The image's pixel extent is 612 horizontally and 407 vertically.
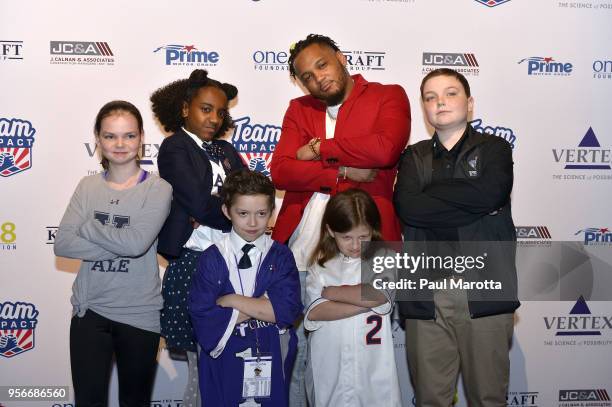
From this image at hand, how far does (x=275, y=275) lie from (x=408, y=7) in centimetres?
208

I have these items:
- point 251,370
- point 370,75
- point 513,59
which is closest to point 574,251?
point 513,59

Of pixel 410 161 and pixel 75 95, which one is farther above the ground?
pixel 75 95

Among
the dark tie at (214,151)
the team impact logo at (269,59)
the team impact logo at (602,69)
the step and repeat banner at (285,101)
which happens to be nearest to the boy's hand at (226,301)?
the dark tie at (214,151)

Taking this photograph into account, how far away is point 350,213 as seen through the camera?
278cm

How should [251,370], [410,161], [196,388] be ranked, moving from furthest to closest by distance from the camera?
[196,388]
[410,161]
[251,370]

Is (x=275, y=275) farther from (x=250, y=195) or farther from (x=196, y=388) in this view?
(x=196, y=388)

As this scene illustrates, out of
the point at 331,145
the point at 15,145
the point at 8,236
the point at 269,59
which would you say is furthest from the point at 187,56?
the point at 8,236

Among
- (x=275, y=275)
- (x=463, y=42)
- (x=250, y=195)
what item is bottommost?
(x=275, y=275)

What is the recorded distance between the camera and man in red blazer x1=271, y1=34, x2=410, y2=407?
2.88m

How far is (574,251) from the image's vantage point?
4047mm

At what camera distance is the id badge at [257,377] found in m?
2.68

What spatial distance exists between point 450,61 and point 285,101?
3.54 feet

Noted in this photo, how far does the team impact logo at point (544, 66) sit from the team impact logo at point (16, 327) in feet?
11.5

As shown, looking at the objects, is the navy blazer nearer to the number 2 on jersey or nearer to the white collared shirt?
the white collared shirt
